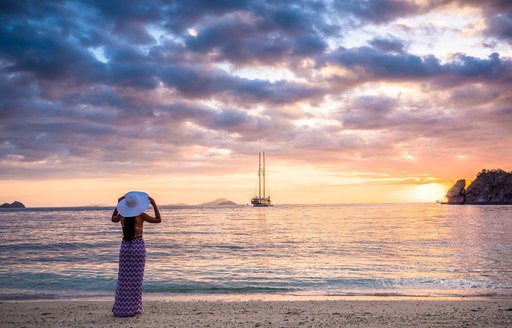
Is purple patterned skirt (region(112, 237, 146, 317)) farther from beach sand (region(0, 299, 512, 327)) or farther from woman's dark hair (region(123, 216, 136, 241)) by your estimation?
beach sand (region(0, 299, 512, 327))

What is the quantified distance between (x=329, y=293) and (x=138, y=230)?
7.86 metres

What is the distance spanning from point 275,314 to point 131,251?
3943mm

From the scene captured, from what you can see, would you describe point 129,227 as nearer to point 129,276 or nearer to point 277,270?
point 129,276

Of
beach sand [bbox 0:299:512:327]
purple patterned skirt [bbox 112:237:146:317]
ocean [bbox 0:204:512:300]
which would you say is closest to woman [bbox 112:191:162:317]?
purple patterned skirt [bbox 112:237:146:317]

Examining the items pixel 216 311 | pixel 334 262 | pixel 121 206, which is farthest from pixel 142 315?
pixel 334 262

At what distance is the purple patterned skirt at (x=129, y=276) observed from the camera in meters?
9.73

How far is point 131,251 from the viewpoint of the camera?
383 inches

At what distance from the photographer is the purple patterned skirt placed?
9.73m

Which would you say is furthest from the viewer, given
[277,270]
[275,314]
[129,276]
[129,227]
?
[277,270]

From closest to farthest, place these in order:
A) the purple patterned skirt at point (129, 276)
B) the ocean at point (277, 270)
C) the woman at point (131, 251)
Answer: the woman at point (131, 251)
the purple patterned skirt at point (129, 276)
the ocean at point (277, 270)

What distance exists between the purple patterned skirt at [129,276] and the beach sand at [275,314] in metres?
0.28

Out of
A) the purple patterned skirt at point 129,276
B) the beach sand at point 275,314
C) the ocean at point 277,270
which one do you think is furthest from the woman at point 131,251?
the ocean at point 277,270

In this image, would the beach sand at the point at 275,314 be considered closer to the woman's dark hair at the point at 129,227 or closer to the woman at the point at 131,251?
the woman at the point at 131,251

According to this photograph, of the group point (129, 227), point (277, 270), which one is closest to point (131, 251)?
point (129, 227)
